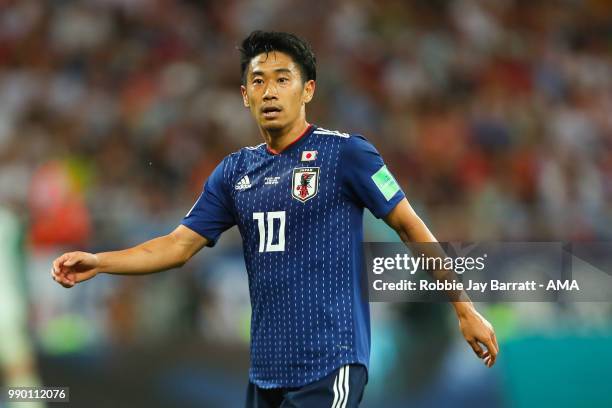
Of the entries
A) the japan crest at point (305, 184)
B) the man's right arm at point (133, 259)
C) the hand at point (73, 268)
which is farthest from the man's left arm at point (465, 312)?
the hand at point (73, 268)

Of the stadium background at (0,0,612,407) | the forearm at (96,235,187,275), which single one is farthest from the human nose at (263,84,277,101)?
the stadium background at (0,0,612,407)

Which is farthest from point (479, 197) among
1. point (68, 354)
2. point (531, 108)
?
point (68, 354)

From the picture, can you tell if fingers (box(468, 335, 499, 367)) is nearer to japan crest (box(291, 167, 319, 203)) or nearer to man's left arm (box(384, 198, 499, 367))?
man's left arm (box(384, 198, 499, 367))

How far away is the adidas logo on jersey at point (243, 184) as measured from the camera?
4.02 meters

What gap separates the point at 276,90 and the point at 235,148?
5.55m

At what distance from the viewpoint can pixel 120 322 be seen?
22.0 feet

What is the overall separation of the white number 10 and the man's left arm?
0.39 meters

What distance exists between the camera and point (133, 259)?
409 cm

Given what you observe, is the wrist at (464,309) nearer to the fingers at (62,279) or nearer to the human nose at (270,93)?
the human nose at (270,93)

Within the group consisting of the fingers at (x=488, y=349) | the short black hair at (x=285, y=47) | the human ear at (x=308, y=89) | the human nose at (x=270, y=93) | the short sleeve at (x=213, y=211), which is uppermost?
the short black hair at (x=285, y=47)

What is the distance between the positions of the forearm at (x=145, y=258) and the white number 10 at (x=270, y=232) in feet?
1.45

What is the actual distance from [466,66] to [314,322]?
7.37 m

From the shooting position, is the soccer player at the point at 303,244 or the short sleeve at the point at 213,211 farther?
the short sleeve at the point at 213,211

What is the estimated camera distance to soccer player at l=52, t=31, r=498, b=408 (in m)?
3.76
